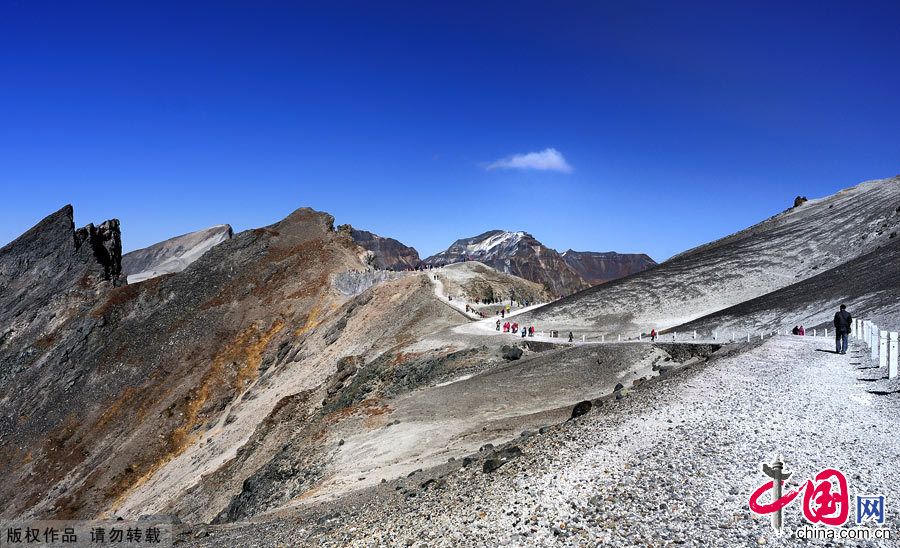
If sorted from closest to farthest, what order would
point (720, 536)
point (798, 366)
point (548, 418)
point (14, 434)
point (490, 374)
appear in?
point (720, 536) → point (798, 366) → point (548, 418) → point (490, 374) → point (14, 434)

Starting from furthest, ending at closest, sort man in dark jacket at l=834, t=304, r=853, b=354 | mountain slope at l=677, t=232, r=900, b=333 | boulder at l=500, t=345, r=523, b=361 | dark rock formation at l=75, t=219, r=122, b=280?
dark rock formation at l=75, t=219, r=122, b=280 → boulder at l=500, t=345, r=523, b=361 → mountain slope at l=677, t=232, r=900, b=333 → man in dark jacket at l=834, t=304, r=853, b=354

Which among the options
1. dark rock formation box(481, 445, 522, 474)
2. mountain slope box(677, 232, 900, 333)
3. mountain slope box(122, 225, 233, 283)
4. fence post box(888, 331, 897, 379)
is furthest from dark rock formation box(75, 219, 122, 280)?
fence post box(888, 331, 897, 379)

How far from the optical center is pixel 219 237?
166625 mm

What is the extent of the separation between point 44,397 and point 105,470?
70.2 ft

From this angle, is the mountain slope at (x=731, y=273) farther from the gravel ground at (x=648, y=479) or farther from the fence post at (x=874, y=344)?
the gravel ground at (x=648, y=479)

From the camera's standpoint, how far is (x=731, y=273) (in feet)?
181

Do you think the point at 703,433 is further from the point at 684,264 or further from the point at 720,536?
the point at 684,264

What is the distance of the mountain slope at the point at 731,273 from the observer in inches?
1919

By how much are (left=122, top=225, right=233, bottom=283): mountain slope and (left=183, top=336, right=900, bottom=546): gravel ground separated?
163m

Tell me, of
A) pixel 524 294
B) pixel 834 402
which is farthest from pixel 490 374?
pixel 524 294

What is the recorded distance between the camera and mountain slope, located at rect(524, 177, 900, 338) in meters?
48.8

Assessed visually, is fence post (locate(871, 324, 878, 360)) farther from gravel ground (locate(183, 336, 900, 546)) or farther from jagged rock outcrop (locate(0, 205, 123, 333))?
jagged rock outcrop (locate(0, 205, 123, 333))

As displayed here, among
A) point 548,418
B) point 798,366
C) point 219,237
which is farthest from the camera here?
point 219,237

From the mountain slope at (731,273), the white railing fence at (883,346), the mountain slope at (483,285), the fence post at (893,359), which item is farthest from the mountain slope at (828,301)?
the mountain slope at (483,285)
